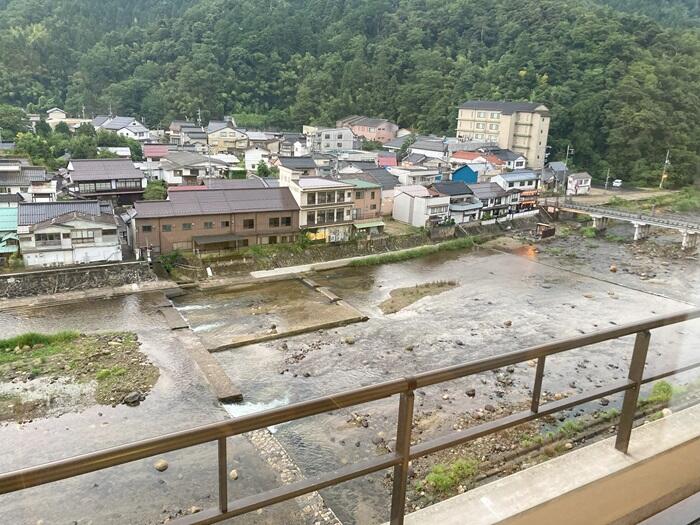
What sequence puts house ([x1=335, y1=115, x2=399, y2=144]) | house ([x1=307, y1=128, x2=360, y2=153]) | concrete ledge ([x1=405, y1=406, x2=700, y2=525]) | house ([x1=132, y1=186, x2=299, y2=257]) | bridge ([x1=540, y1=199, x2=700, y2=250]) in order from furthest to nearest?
1. house ([x1=335, y1=115, x2=399, y2=144])
2. house ([x1=307, y1=128, x2=360, y2=153])
3. bridge ([x1=540, y1=199, x2=700, y2=250])
4. house ([x1=132, y1=186, x2=299, y2=257])
5. concrete ledge ([x1=405, y1=406, x2=700, y2=525])

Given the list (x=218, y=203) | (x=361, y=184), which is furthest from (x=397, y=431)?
(x=361, y=184)

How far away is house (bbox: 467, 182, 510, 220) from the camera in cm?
1695

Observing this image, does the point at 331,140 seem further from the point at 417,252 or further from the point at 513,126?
the point at 417,252

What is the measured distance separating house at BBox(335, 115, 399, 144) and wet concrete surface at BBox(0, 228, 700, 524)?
14.5 meters

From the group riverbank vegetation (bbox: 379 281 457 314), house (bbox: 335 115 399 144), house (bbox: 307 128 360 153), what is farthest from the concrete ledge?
house (bbox: 335 115 399 144)

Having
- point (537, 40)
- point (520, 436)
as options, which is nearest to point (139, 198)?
point (520, 436)

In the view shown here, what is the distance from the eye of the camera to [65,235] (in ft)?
34.2

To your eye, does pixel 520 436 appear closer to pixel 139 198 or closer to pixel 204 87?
pixel 139 198

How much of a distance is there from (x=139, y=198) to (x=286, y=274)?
232 inches

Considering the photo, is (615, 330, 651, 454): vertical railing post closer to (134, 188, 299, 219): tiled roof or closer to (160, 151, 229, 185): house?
(134, 188, 299, 219): tiled roof

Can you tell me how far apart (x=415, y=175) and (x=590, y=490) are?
1709 cm

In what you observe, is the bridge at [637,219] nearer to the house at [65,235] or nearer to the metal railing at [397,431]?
the house at [65,235]

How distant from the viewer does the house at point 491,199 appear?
17.0 m

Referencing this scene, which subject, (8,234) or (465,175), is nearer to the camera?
(8,234)
